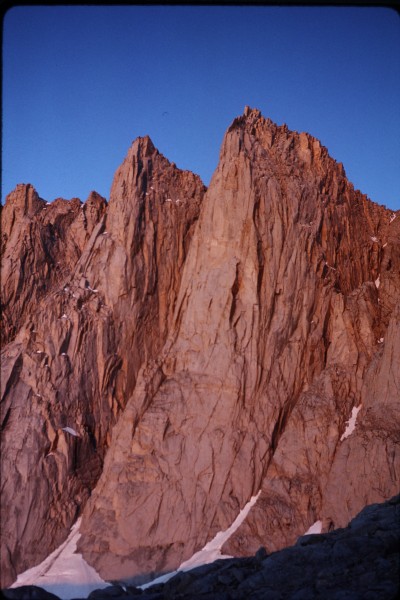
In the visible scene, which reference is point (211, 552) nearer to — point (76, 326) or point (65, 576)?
point (65, 576)

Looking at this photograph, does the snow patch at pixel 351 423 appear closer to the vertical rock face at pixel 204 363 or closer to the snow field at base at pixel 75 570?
the vertical rock face at pixel 204 363

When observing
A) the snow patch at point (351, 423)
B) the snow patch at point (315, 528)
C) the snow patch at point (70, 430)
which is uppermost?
the snow patch at point (70, 430)

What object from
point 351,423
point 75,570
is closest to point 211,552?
point 75,570

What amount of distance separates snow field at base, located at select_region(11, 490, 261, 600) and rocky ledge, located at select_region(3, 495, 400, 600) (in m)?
8.47

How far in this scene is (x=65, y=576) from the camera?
35062 millimetres

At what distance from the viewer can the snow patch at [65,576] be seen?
34.3 metres

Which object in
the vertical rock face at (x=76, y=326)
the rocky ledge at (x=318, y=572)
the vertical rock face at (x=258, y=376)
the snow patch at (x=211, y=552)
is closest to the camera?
the rocky ledge at (x=318, y=572)

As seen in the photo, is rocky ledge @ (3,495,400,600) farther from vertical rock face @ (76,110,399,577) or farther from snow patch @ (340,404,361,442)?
snow patch @ (340,404,361,442)

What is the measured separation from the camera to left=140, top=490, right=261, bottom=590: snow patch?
34.5 meters

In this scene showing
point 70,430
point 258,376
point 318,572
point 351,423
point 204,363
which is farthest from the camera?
point 204,363

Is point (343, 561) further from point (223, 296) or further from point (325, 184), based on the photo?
point (325, 184)

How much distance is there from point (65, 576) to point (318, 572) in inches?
715

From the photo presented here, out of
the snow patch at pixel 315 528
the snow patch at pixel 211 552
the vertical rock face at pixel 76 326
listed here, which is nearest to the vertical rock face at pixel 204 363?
the vertical rock face at pixel 76 326

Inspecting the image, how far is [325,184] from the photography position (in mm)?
45875
